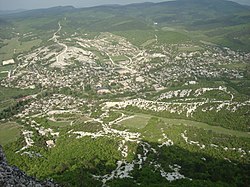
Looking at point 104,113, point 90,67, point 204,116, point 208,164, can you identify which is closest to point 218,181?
point 208,164

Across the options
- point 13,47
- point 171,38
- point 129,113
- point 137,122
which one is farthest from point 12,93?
point 171,38

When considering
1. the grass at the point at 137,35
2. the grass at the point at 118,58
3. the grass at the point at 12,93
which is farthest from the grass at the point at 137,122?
the grass at the point at 137,35

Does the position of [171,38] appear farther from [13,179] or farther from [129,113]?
[13,179]

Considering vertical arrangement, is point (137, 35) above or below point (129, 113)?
above

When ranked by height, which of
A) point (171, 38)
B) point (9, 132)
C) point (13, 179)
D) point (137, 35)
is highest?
point (13, 179)

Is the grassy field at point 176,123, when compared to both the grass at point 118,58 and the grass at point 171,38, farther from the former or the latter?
the grass at point 171,38

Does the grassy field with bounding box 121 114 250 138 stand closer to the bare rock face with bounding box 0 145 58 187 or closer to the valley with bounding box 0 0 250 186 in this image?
the valley with bounding box 0 0 250 186

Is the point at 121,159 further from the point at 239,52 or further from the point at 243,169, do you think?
the point at 239,52
